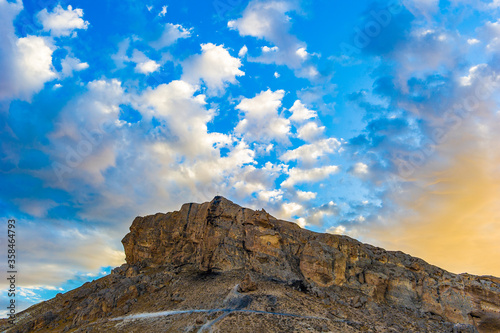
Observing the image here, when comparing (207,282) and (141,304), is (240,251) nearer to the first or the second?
(207,282)

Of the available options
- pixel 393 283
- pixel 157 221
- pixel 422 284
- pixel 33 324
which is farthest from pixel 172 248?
pixel 422 284

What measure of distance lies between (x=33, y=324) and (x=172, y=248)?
A: 32.2 metres

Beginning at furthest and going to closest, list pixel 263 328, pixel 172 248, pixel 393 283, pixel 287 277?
1. pixel 172 248
2. pixel 393 283
3. pixel 287 277
4. pixel 263 328

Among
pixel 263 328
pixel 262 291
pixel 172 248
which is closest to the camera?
pixel 263 328

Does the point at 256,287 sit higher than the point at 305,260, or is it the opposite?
the point at 305,260

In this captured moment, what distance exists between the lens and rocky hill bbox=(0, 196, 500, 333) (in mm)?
49688

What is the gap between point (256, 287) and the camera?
53312mm

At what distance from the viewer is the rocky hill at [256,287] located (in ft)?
163

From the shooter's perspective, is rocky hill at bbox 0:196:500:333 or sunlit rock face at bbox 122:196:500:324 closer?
rocky hill at bbox 0:196:500:333

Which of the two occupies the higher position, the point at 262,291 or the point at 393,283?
the point at 393,283

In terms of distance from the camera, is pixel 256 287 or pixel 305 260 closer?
pixel 256 287

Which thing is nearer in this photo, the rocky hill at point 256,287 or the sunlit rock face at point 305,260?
the rocky hill at point 256,287

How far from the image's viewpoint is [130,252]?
279 ft

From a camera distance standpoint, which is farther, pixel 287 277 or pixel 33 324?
pixel 33 324
